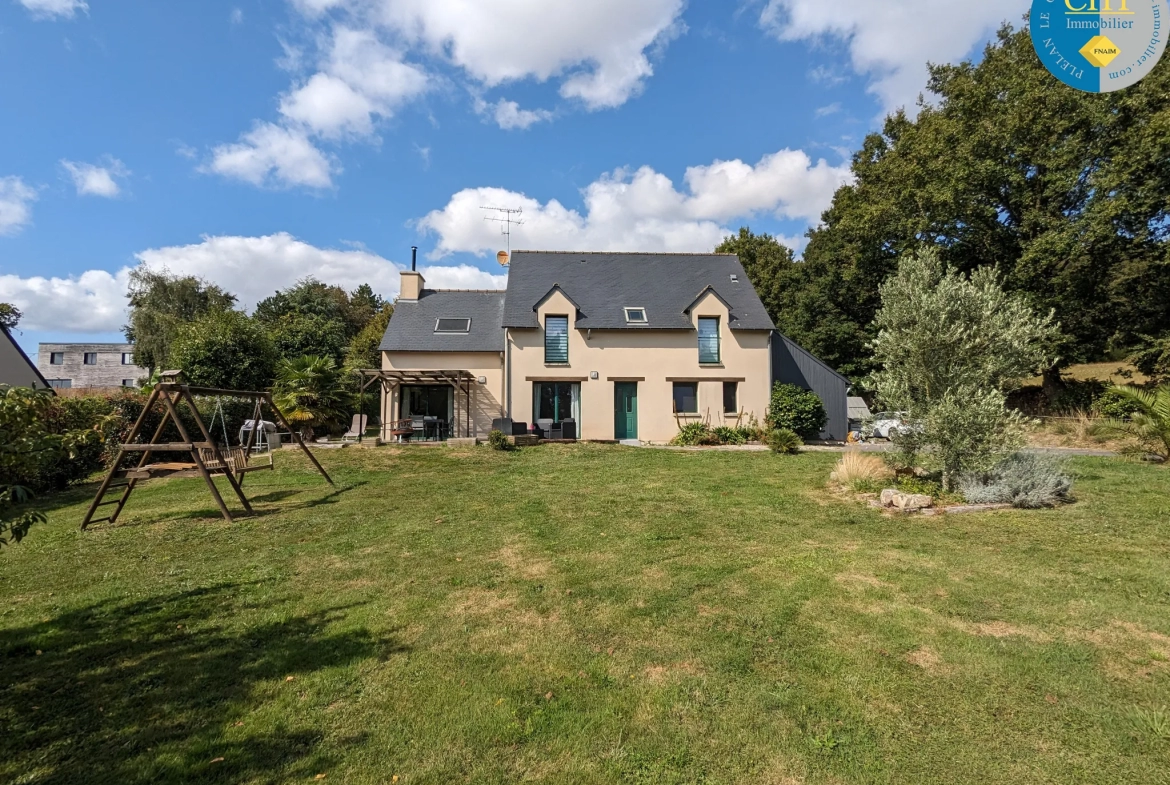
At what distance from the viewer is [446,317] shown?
2189 cm

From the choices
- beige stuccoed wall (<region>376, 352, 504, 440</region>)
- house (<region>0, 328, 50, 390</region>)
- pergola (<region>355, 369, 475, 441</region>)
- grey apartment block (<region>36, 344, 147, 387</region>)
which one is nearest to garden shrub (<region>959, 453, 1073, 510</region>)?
beige stuccoed wall (<region>376, 352, 504, 440</region>)

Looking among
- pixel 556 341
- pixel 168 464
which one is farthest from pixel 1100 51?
pixel 168 464

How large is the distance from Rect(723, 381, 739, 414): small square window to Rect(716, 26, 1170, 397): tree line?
4957mm

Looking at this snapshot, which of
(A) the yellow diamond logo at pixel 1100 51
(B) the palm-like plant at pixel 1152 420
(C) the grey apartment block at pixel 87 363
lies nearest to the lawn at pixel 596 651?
(B) the palm-like plant at pixel 1152 420

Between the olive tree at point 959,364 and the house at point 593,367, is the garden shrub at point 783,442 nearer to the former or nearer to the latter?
the house at point 593,367

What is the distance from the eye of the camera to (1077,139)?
2075cm

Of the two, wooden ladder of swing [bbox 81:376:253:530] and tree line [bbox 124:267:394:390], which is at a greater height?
tree line [bbox 124:267:394:390]

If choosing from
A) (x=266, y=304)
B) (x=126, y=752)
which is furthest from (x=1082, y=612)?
(x=266, y=304)

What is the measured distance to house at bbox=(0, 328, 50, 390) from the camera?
61.9ft

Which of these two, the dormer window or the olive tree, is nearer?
the olive tree

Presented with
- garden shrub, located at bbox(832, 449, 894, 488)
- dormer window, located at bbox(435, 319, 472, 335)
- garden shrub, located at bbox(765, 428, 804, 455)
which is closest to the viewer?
garden shrub, located at bbox(832, 449, 894, 488)

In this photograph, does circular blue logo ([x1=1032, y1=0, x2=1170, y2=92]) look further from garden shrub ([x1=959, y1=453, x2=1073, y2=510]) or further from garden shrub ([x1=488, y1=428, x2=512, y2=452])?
garden shrub ([x1=488, y1=428, x2=512, y2=452])

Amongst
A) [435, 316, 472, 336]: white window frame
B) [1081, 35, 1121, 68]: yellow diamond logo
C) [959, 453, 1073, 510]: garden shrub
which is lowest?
[959, 453, 1073, 510]: garden shrub

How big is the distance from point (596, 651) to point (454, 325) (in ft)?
62.5
